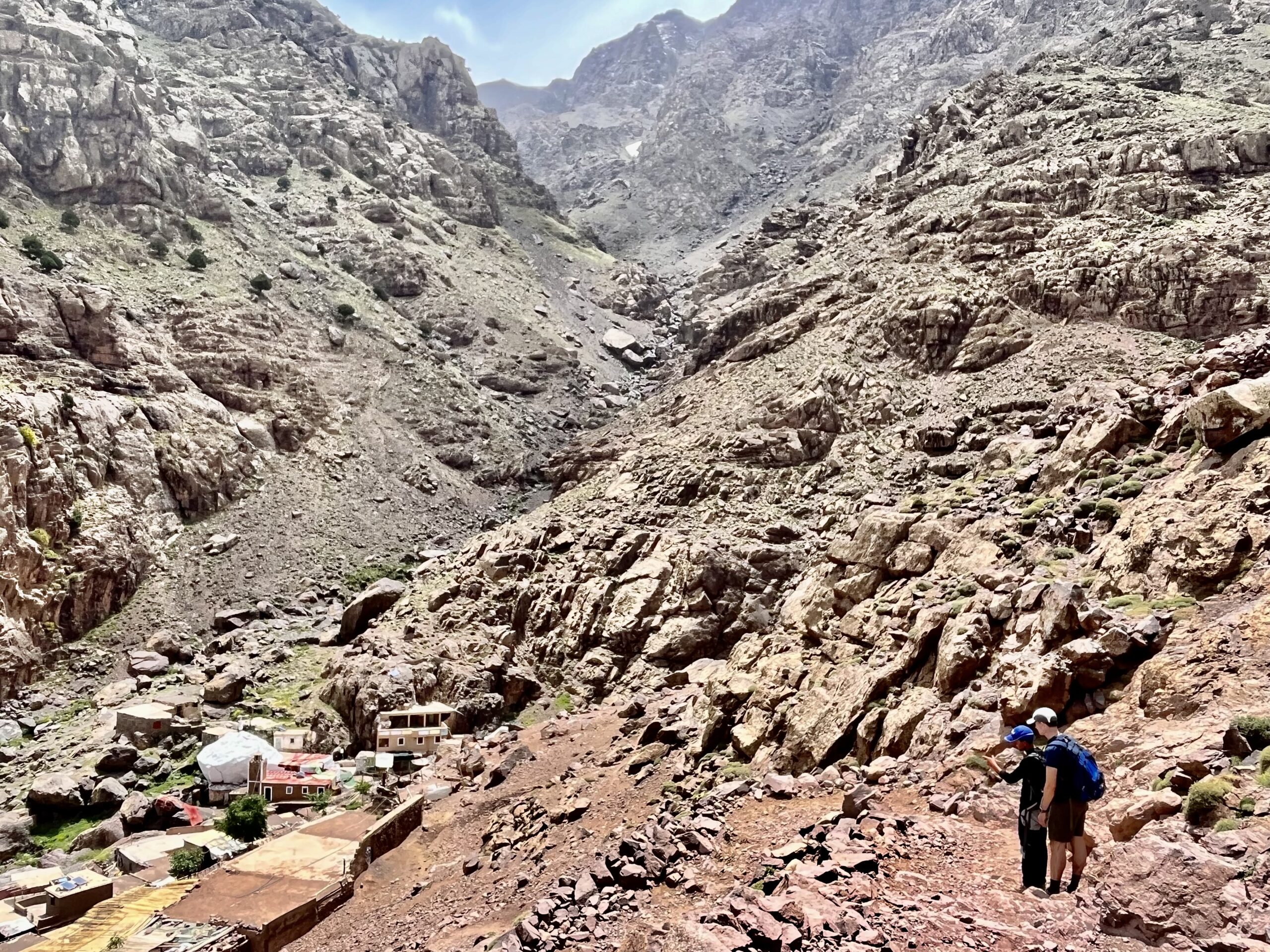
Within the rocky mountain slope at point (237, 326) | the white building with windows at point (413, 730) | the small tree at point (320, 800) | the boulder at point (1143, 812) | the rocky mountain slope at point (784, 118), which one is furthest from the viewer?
the rocky mountain slope at point (784, 118)

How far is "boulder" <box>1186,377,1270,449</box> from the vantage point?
1450 centimetres

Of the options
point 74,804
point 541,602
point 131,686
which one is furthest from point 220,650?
point 541,602

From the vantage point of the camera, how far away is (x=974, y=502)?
21.8 meters

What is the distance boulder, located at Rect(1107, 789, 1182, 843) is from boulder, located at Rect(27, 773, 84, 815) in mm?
35799

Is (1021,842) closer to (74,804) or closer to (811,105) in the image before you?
(74,804)

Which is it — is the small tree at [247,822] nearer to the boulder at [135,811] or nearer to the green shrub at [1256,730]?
the boulder at [135,811]

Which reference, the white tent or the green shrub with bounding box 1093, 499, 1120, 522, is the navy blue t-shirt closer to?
the green shrub with bounding box 1093, 499, 1120, 522

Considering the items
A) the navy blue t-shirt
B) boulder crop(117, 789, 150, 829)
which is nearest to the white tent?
boulder crop(117, 789, 150, 829)

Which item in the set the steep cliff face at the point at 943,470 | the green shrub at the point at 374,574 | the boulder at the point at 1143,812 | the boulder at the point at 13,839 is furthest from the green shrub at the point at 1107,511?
the green shrub at the point at 374,574

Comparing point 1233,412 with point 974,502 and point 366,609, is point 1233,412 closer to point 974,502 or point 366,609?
point 974,502

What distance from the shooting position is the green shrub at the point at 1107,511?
16.7m

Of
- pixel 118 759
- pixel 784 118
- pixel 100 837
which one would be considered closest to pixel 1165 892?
pixel 100 837

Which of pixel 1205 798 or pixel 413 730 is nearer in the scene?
pixel 1205 798

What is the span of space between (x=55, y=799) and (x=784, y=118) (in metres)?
172
